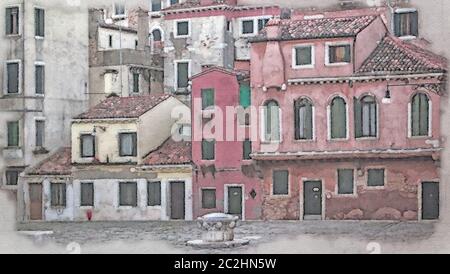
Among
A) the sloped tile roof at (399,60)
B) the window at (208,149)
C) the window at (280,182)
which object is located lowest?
the window at (280,182)

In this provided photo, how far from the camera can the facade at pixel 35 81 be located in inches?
535

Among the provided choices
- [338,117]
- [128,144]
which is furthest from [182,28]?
[338,117]

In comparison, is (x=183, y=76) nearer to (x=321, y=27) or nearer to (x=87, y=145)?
(x=87, y=145)

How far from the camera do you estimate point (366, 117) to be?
42.3ft

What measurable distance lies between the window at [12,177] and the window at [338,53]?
4144mm

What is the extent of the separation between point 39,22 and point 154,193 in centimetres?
260

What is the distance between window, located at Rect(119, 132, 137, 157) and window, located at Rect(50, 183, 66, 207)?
0.87 meters

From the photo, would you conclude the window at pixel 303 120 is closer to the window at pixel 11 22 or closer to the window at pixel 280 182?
the window at pixel 280 182

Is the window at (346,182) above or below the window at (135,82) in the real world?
below

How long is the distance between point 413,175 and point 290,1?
2.55 m

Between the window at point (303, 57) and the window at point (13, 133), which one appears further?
the window at point (13, 133)

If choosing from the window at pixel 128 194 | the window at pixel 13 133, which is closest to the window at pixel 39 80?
the window at pixel 13 133
